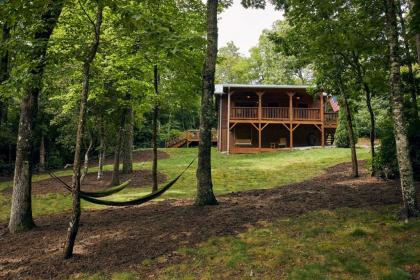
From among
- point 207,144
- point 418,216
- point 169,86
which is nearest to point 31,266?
point 207,144

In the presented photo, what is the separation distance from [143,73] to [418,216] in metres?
9.97

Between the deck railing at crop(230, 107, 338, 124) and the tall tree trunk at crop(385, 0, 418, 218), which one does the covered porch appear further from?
the tall tree trunk at crop(385, 0, 418, 218)

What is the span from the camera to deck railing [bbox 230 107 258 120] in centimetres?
2670

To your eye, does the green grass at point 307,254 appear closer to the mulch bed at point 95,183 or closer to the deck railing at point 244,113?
the mulch bed at point 95,183

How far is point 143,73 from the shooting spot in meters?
13.1

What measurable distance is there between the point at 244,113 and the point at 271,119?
2067mm

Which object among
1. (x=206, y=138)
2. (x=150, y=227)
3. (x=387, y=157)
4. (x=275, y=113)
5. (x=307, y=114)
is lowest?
(x=150, y=227)

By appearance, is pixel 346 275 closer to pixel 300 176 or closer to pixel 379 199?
pixel 379 199

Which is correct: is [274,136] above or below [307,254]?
above

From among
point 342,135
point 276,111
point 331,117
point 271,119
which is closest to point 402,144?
point 342,135

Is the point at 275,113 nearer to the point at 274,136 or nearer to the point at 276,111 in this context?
the point at 276,111

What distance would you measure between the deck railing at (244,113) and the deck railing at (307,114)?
303 centimetres

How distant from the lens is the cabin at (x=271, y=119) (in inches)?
1040

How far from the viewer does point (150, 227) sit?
7.54 meters
